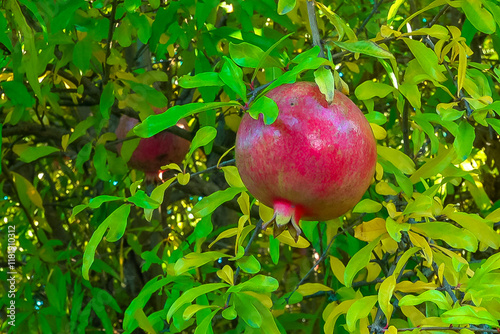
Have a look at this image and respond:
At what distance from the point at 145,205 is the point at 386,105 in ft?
5.53

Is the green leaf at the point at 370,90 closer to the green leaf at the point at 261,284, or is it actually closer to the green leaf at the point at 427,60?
the green leaf at the point at 427,60

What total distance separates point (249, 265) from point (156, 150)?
826mm

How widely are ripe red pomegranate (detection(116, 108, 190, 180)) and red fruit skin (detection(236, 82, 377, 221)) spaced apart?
0.95m

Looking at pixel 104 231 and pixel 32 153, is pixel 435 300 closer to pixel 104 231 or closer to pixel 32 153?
pixel 104 231

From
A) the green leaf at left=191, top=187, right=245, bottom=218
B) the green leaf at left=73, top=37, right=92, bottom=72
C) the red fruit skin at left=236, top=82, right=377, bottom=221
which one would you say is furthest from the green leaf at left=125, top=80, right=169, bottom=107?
the red fruit skin at left=236, top=82, right=377, bottom=221

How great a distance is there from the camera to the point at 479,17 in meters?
0.88

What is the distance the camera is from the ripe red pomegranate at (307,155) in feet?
2.25

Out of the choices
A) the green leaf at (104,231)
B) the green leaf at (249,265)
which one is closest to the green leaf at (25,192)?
the green leaf at (104,231)

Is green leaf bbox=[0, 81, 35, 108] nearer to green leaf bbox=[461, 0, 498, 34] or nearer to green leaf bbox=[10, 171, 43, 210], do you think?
green leaf bbox=[10, 171, 43, 210]

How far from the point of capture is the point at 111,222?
91 cm

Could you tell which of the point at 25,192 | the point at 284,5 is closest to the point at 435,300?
the point at 284,5

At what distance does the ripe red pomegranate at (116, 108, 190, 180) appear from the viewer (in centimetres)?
167

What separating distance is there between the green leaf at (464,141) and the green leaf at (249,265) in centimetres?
32

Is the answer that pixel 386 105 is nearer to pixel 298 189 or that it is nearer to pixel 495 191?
pixel 495 191
